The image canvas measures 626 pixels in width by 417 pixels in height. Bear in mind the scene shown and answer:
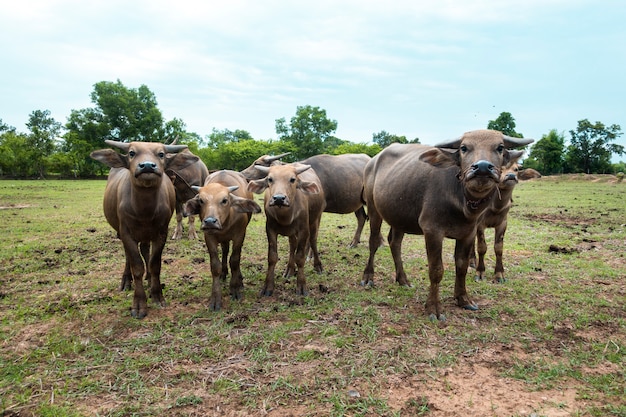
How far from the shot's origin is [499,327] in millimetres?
4535

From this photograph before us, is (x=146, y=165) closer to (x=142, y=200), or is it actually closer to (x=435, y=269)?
(x=142, y=200)

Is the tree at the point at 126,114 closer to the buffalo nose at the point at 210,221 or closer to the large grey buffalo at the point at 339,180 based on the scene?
the large grey buffalo at the point at 339,180

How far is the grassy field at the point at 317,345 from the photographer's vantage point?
3123mm

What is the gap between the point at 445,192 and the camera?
4.71 m

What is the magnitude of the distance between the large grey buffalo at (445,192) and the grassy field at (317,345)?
0.74 m

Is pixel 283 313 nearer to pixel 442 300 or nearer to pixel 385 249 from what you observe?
pixel 442 300

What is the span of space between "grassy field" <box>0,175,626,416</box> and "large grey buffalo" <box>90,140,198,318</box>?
0.47 meters

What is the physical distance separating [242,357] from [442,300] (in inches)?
119

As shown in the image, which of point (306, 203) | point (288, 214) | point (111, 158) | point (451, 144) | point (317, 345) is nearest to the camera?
point (317, 345)

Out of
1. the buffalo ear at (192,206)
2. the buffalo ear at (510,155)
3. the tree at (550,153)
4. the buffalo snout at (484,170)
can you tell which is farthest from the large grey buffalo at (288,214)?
the tree at (550,153)

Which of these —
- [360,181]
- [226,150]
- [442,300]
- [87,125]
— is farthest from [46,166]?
[442,300]

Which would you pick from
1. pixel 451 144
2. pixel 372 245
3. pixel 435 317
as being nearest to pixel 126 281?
pixel 372 245

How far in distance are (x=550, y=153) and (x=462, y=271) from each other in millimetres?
65709

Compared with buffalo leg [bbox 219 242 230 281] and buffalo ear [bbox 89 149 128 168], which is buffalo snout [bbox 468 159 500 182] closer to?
buffalo leg [bbox 219 242 230 281]
